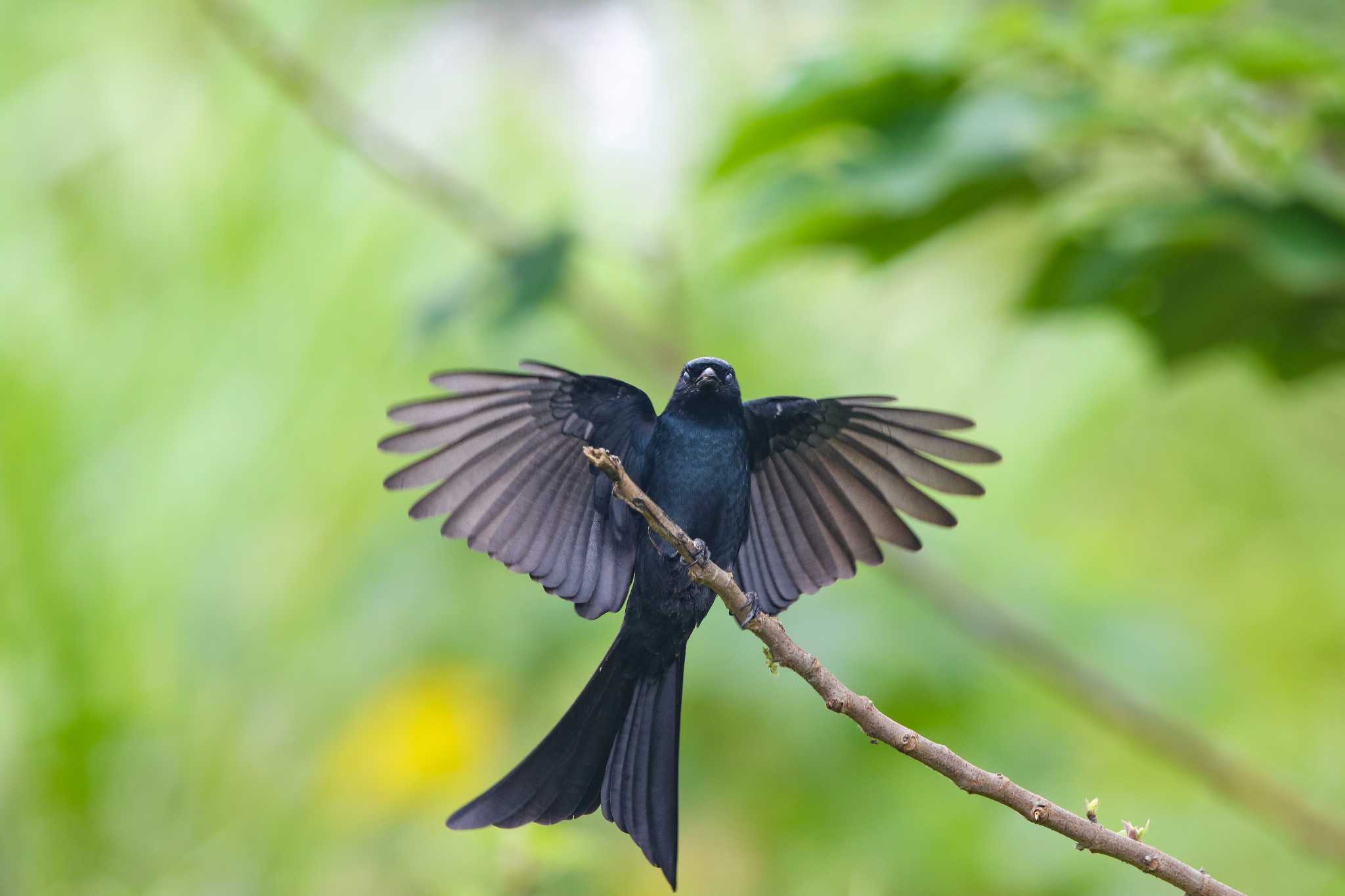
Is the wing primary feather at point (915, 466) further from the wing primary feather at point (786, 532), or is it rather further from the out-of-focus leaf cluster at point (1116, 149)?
the out-of-focus leaf cluster at point (1116, 149)

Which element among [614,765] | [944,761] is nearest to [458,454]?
[614,765]

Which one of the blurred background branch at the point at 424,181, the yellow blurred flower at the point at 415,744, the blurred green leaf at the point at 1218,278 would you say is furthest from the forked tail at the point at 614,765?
the yellow blurred flower at the point at 415,744

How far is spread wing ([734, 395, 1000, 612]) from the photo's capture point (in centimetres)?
161

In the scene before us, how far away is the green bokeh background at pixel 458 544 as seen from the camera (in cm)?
377

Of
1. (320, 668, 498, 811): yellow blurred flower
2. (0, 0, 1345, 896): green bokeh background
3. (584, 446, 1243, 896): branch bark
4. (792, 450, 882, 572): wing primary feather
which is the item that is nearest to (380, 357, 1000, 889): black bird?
(792, 450, 882, 572): wing primary feather

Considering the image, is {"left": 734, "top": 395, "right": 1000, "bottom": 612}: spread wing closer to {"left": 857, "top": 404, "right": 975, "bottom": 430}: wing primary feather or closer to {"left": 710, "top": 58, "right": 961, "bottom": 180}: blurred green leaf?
{"left": 857, "top": 404, "right": 975, "bottom": 430}: wing primary feather

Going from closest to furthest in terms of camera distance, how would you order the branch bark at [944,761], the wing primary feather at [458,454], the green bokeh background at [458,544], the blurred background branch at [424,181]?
the branch bark at [944,761], the wing primary feather at [458,454], the blurred background branch at [424,181], the green bokeh background at [458,544]

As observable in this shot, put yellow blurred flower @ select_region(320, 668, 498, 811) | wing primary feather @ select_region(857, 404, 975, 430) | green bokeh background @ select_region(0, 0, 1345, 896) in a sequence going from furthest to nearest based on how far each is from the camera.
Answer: yellow blurred flower @ select_region(320, 668, 498, 811), green bokeh background @ select_region(0, 0, 1345, 896), wing primary feather @ select_region(857, 404, 975, 430)

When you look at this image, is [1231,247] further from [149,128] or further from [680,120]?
[149,128]

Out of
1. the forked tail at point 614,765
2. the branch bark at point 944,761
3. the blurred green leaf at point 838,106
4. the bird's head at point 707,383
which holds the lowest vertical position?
the branch bark at point 944,761

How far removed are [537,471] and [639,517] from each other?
158 mm

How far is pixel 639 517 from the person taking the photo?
1.63 metres

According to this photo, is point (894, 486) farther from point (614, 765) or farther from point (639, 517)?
point (614, 765)

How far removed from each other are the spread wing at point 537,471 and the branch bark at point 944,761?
32 centimetres
